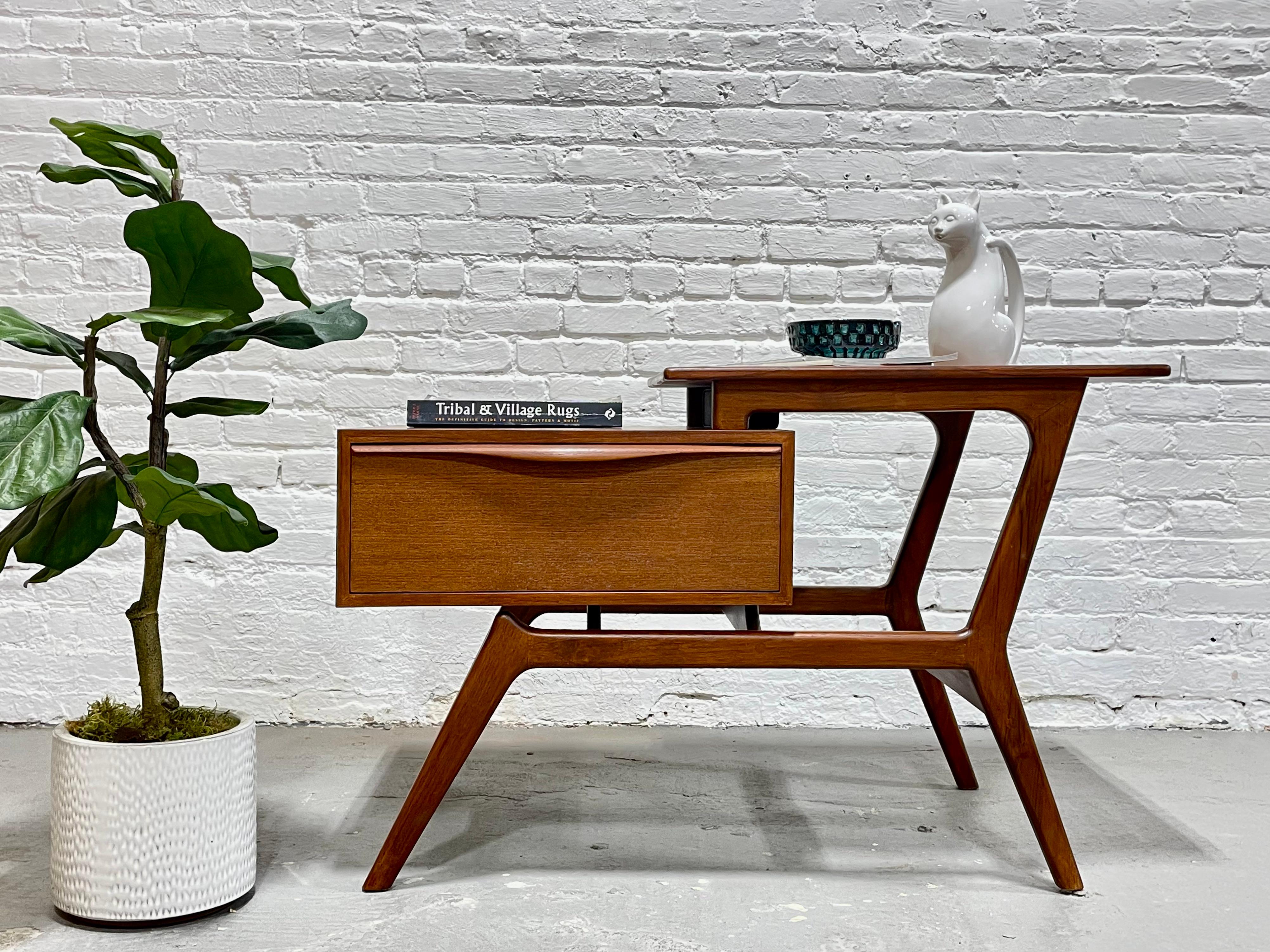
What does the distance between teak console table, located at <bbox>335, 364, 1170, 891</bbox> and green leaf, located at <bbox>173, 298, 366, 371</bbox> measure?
14 centimetres

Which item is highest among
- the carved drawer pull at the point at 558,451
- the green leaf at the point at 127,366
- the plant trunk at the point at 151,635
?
the green leaf at the point at 127,366

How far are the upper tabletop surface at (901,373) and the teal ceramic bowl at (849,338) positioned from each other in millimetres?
93

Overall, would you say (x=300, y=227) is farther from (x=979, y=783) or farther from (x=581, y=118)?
(x=979, y=783)

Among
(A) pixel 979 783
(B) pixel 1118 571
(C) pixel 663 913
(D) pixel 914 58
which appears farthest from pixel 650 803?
(D) pixel 914 58

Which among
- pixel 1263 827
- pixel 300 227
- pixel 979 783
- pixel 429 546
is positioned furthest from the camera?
pixel 300 227

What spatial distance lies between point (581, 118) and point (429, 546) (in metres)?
1.24

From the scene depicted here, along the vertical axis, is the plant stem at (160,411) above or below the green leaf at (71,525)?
above

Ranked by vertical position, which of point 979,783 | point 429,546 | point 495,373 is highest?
point 495,373

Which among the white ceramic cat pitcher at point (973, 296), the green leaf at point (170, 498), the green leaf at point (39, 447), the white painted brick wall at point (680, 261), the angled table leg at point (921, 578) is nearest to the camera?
the green leaf at point (39, 447)

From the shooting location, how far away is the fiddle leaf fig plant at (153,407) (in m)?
1.21

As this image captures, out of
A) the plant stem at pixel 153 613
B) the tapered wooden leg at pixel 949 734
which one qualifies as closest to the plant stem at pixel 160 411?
the plant stem at pixel 153 613

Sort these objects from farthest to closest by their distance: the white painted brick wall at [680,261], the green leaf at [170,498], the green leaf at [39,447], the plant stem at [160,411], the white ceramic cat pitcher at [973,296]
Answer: the white painted brick wall at [680,261] → the white ceramic cat pitcher at [973,296] → the plant stem at [160,411] → the green leaf at [170,498] → the green leaf at [39,447]

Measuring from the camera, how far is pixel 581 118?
2254mm

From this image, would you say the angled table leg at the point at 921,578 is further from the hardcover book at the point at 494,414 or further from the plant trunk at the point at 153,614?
the plant trunk at the point at 153,614
